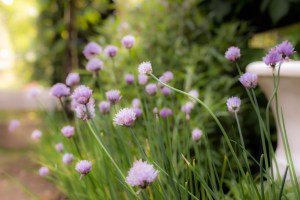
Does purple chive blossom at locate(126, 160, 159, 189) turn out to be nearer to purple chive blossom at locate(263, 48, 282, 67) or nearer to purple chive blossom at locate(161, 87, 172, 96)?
purple chive blossom at locate(263, 48, 282, 67)

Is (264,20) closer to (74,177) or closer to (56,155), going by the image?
(56,155)

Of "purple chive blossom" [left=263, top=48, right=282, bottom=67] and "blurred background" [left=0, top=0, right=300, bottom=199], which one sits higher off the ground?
"blurred background" [left=0, top=0, right=300, bottom=199]

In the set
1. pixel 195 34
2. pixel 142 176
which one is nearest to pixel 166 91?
pixel 142 176

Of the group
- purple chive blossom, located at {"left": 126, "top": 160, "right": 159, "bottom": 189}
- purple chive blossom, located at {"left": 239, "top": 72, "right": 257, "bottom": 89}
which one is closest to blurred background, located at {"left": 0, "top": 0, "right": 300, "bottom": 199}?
purple chive blossom, located at {"left": 239, "top": 72, "right": 257, "bottom": 89}

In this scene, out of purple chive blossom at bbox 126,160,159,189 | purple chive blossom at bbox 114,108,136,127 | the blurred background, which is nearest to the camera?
purple chive blossom at bbox 126,160,159,189

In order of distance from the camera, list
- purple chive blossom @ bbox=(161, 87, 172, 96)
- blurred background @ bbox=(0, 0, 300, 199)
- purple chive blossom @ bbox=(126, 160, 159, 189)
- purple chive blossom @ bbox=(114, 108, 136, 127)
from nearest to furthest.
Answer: purple chive blossom @ bbox=(126, 160, 159, 189) < purple chive blossom @ bbox=(114, 108, 136, 127) < purple chive blossom @ bbox=(161, 87, 172, 96) < blurred background @ bbox=(0, 0, 300, 199)

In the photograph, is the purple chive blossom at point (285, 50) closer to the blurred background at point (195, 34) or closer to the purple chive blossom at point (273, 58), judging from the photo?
the purple chive blossom at point (273, 58)

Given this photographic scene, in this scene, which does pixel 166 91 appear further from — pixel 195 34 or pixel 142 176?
pixel 195 34

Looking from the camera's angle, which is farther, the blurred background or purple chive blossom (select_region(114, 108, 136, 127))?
the blurred background

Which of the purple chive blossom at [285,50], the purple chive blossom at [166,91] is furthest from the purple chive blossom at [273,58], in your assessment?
the purple chive blossom at [166,91]

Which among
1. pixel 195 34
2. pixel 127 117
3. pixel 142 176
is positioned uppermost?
pixel 195 34

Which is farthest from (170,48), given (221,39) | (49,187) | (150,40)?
(49,187)
